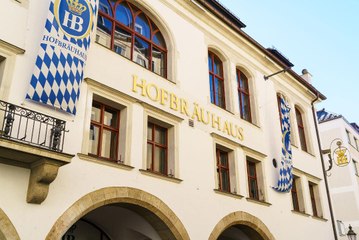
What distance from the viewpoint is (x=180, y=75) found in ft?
40.2

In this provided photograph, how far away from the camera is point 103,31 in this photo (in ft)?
35.0

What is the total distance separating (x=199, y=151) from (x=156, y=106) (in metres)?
1.97

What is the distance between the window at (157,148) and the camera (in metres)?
10.6

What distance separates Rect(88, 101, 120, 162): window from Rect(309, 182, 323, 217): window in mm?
10770

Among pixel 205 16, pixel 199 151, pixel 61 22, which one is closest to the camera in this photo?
pixel 61 22

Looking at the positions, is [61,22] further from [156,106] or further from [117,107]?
[156,106]

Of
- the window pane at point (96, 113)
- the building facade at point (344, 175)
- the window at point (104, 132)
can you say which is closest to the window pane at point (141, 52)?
the window at point (104, 132)

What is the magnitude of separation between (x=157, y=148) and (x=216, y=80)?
444 centimetres

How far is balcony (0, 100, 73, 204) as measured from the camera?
6.93m

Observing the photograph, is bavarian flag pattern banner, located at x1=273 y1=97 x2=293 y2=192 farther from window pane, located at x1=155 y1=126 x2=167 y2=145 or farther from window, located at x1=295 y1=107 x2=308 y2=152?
window pane, located at x1=155 y1=126 x2=167 y2=145

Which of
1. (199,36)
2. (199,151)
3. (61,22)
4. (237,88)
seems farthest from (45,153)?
(237,88)

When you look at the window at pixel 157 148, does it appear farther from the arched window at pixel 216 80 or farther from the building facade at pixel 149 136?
the arched window at pixel 216 80

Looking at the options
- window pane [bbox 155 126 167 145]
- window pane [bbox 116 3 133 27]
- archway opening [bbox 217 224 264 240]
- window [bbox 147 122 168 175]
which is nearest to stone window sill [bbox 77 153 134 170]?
window [bbox 147 122 168 175]

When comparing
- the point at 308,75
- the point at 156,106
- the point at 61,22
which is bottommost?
the point at 156,106
